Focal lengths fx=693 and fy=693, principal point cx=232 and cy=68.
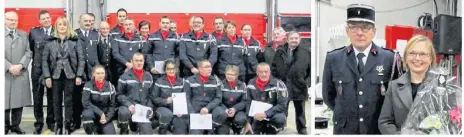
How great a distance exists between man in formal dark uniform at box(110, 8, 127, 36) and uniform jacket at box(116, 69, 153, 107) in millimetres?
272

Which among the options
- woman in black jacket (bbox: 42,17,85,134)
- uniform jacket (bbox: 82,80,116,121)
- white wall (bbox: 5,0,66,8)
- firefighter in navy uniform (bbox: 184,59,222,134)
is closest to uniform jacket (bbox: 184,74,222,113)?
firefighter in navy uniform (bbox: 184,59,222,134)

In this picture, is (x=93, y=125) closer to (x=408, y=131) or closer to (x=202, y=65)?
(x=202, y=65)

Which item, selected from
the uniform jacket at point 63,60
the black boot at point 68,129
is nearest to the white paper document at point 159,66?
the uniform jacket at point 63,60

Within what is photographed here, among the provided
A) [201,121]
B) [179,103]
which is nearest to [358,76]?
[201,121]

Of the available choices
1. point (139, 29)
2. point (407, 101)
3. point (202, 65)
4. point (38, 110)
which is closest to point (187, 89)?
point (202, 65)

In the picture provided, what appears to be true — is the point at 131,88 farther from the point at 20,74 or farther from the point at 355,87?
the point at 355,87

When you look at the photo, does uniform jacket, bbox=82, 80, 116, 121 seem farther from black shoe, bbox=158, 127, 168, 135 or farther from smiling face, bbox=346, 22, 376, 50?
smiling face, bbox=346, 22, 376, 50

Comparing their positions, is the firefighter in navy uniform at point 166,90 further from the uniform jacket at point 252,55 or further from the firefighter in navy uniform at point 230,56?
the uniform jacket at point 252,55

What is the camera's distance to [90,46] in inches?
182

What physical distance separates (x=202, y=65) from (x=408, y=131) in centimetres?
144

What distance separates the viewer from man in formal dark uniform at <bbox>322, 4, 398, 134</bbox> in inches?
181

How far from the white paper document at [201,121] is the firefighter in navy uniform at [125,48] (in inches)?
21.6

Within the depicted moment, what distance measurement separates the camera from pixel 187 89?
4.66 m

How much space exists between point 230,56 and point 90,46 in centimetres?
94
